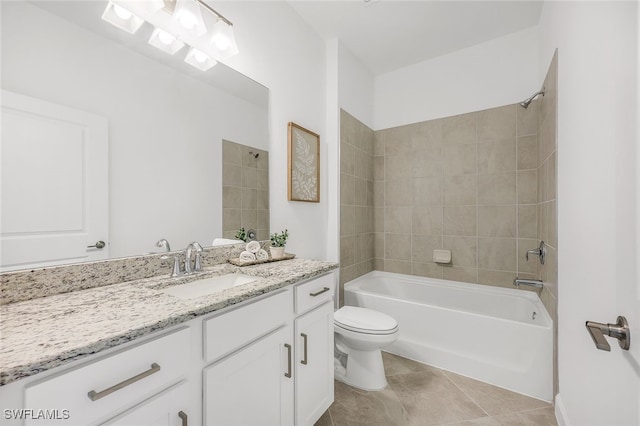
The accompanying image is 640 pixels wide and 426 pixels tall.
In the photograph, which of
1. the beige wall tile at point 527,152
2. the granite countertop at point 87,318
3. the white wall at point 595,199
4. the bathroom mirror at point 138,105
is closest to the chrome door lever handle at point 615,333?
the white wall at point 595,199

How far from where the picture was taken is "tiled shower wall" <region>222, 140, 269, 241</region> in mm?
1642

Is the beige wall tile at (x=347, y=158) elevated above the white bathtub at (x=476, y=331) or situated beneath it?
elevated above

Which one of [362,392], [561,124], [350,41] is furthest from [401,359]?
[350,41]

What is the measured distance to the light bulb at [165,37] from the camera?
1.31 m

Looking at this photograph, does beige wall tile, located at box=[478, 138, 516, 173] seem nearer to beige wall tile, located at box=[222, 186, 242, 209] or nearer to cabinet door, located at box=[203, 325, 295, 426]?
beige wall tile, located at box=[222, 186, 242, 209]

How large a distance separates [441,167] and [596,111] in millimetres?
1736

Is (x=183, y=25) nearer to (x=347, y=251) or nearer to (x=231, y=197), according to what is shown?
(x=231, y=197)

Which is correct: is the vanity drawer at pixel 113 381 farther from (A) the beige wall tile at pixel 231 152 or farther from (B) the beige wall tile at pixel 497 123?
(B) the beige wall tile at pixel 497 123

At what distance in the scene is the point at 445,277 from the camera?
8.93ft

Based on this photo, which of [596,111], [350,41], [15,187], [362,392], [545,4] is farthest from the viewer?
[350,41]

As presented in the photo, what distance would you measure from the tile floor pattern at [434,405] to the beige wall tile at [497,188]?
1.50 meters

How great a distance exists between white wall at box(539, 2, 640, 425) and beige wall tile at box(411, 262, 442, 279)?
1.18m

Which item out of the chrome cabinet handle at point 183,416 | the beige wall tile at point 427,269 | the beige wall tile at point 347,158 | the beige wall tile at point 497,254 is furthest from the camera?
the beige wall tile at point 427,269

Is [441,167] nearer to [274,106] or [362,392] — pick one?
[274,106]
